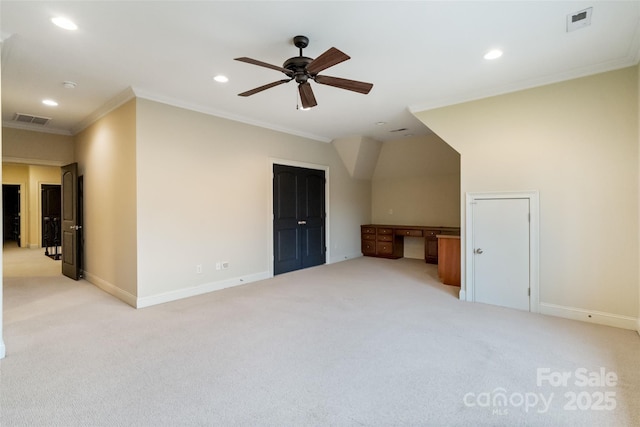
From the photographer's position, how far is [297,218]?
628 cm

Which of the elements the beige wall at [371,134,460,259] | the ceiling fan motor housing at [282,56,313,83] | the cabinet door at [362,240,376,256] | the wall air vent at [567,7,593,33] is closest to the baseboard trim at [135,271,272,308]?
the cabinet door at [362,240,376,256]

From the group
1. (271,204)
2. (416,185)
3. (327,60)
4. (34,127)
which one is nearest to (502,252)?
(327,60)

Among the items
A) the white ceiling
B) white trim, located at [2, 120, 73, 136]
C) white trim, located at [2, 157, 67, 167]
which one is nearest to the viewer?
the white ceiling

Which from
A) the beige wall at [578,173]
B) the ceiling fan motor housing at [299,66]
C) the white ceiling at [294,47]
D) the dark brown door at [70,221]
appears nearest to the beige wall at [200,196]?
the white ceiling at [294,47]

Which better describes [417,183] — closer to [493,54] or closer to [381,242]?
[381,242]

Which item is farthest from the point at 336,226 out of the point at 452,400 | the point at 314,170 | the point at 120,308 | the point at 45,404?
the point at 45,404

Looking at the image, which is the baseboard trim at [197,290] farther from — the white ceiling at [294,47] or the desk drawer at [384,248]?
the desk drawer at [384,248]

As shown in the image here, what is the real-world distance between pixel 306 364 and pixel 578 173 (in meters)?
3.63

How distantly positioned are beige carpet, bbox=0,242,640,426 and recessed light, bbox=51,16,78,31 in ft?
9.22

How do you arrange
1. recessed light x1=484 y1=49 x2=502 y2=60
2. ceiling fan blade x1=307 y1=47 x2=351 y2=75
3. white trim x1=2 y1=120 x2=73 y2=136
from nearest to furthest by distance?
ceiling fan blade x1=307 y1=47 x2=351 y2=75, recessed light x1=484 y1=49 x2=502 y2=60, white trim x1=2 y1=120 x2=73 y2=136

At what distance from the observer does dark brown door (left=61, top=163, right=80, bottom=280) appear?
554 centimetres

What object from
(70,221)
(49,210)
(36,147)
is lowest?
(70,221)

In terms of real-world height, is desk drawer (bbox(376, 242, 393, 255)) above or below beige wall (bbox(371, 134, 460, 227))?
below

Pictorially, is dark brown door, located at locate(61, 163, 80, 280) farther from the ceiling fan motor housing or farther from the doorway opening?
the doorway opening
